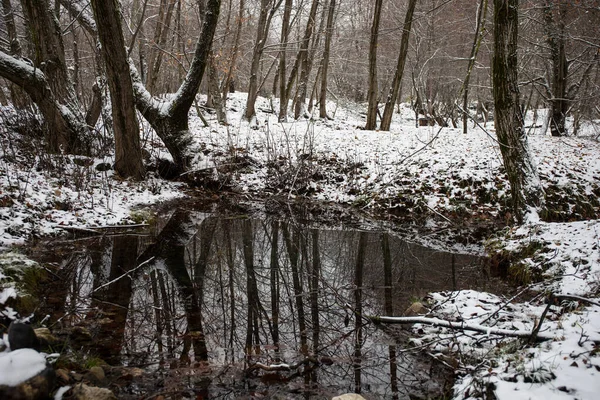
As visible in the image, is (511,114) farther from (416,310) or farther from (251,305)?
(251,305)

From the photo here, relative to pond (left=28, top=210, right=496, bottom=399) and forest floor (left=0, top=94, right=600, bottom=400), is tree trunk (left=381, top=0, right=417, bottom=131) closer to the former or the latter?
forest floor (left=0, top=94, right=600, bottom=400)

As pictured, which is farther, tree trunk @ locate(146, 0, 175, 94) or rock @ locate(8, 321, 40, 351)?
tree trunk @ locate(146, 0, 175, 94)

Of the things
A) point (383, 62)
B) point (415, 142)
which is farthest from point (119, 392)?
point (383, 62)

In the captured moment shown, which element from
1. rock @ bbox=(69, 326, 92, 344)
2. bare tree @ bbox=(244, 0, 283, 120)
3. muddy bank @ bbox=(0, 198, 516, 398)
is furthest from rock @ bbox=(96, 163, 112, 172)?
bare tree @ bbox=(244, 0, 283, 120)

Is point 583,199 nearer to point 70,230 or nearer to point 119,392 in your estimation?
point 119,392

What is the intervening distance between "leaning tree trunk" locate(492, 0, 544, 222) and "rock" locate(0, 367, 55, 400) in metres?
6.78

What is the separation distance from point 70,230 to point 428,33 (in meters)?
18.6

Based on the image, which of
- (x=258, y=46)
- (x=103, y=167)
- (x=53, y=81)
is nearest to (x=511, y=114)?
(x=103, y=167)

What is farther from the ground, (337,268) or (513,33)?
(513,33)

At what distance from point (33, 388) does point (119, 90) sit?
7.74 m

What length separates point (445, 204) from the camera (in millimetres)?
9117

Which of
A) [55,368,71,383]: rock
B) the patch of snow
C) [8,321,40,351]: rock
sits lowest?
[55,368,71,383]: rock

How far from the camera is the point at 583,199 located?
874cm

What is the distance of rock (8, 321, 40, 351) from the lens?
2.37 m
